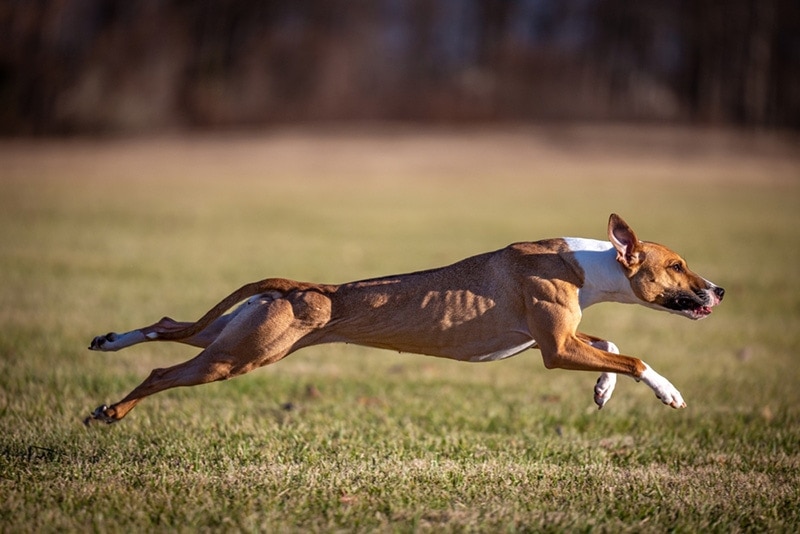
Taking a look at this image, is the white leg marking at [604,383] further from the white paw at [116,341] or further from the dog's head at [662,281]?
the white paw at [116,341]

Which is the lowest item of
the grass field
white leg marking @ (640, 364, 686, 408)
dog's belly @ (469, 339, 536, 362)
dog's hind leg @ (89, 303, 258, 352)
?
the grass field

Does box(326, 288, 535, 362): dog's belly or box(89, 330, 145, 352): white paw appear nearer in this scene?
box(326, 288, 535, 362): dog's belly

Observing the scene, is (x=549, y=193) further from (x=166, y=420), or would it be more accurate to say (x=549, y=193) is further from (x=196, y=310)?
(x=166, y=420)

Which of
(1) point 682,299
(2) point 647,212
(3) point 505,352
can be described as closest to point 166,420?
(3) point 505,352

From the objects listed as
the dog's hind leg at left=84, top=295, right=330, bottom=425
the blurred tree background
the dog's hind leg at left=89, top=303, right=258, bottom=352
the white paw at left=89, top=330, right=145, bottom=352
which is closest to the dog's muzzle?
the dog's hind leg at left=84, top=295, right=330, bottom=425

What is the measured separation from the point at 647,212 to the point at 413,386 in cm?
2073

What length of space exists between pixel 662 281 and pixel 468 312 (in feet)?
4.44

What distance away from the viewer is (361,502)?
5.61m

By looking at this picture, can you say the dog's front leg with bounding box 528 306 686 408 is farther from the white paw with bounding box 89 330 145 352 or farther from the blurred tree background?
the blurred tree background

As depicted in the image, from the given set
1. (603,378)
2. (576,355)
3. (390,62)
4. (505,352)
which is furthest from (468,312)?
(390,62)

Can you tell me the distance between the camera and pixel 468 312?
256 inches

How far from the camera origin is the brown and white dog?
20.3 ft

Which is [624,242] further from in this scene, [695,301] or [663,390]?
[663,390]

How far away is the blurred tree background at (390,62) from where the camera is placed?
48000 mm
